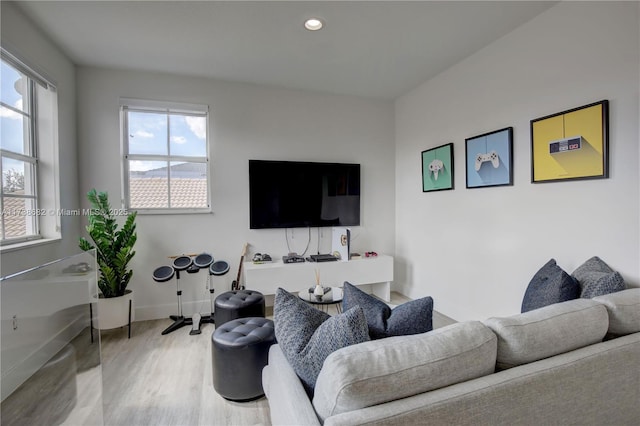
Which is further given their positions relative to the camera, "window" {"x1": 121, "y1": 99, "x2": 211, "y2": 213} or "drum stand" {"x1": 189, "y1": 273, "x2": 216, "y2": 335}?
"window" {"x1": 121, "y1": 99, "x2": 211, "y2": 213}

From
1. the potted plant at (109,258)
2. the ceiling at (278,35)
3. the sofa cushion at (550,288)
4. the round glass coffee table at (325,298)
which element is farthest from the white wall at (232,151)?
the sofa cushion at (550,288)

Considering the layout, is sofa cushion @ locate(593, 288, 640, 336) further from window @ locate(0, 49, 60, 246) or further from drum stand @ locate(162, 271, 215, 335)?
window @ locate(0, 49, 60, 246)

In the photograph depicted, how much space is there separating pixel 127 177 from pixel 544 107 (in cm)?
405

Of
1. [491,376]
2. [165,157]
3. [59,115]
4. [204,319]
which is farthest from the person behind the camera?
[165,157]

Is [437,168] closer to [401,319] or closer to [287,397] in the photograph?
[401,319]

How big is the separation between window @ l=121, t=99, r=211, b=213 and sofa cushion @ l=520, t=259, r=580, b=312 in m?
3.22

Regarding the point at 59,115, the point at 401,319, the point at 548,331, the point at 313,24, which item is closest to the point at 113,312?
the point at 59,115

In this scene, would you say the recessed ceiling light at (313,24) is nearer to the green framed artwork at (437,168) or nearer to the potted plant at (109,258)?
the green framed artwork at (437,168)

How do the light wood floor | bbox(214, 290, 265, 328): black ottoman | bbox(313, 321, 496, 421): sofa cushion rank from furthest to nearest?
bbox(214, 290, 265, 328): black ottoman
the light wood floor
bbox(313, 321, 496, 421): sofa cushion

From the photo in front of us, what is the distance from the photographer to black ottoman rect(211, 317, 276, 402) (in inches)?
74.7

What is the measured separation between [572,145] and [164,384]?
339 centimetres

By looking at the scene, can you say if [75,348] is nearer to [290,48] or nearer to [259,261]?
[259,261]

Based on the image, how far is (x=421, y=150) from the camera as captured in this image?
12.4 ft

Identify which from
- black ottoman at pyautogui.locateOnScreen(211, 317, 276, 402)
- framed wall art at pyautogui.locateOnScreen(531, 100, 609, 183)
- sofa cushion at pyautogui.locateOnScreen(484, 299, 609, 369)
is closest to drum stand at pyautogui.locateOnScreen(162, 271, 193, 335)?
black ottoman at pyautogui.locateOnScreen(211, 317, 276, 402)
